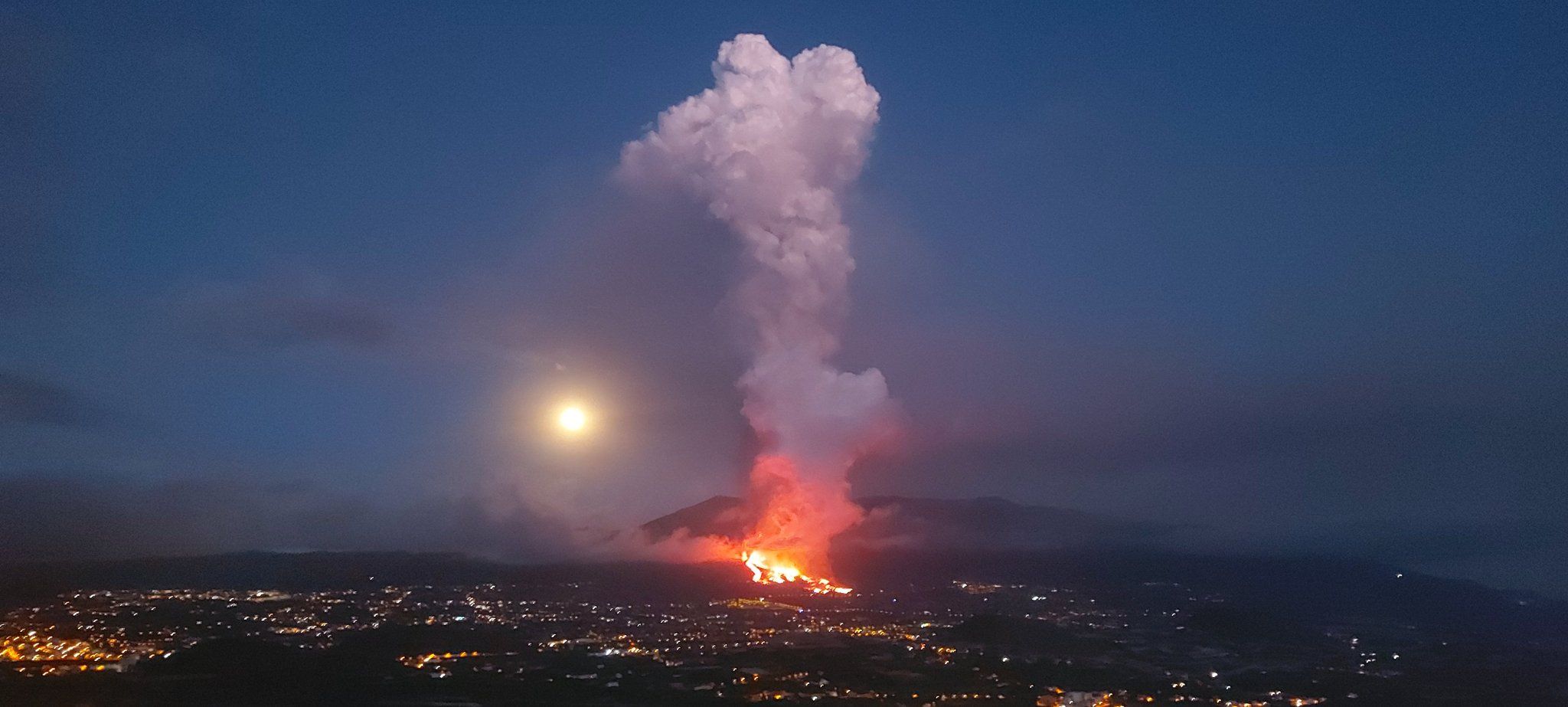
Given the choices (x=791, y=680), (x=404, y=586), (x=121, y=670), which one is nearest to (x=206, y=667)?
(x=121, y=670)

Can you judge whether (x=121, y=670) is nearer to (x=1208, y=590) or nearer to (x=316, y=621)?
(x=316, y=621)

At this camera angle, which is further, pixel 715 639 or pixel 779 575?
pixel 779 575

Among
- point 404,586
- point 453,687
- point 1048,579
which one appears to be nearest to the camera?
point 453,687

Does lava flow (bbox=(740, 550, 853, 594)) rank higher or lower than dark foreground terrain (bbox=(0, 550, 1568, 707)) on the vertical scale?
higher

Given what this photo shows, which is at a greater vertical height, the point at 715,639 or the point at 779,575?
the point at 779,575

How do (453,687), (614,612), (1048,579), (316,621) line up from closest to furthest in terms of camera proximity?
(453,687)
(316,621)
(614,612)
(1048,579)
